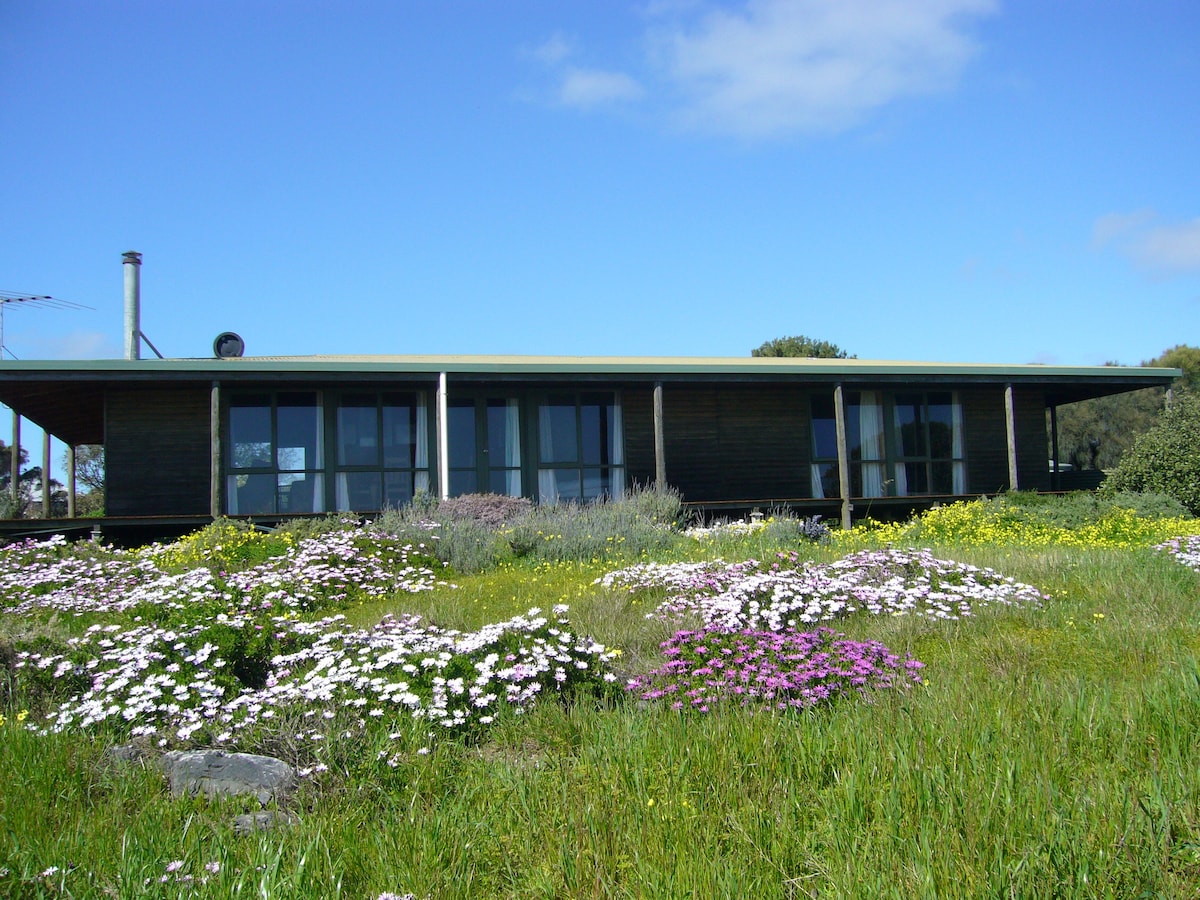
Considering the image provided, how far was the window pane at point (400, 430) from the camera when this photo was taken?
656 inches

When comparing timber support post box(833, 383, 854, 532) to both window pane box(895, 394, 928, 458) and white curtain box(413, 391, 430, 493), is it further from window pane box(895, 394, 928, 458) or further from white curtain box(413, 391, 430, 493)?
white curtain box(413, 391, 430, 493)

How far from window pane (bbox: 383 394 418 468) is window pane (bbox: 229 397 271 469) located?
1900 mm

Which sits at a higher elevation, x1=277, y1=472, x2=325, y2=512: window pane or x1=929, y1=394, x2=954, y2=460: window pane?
x1=929, y1=394, x2=954, y2=460: window pane

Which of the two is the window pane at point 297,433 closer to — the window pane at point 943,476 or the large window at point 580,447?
the large window at point 580,447

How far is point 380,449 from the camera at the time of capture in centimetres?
1659

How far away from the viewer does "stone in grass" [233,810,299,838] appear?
12.8 ft

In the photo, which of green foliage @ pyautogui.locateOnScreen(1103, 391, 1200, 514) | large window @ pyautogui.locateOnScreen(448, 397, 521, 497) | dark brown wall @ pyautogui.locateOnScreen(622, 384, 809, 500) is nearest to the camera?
green foliage @ pyautogui.locateOnScreen(1103, 391, 1200, 514)

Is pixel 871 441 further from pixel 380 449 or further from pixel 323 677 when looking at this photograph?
pixel 323 677

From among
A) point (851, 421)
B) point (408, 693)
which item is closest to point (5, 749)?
point (408, 693)

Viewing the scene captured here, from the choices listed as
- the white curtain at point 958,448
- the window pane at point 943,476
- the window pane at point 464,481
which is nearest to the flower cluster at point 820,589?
the window pane at point 464,481

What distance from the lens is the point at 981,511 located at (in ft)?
46.8

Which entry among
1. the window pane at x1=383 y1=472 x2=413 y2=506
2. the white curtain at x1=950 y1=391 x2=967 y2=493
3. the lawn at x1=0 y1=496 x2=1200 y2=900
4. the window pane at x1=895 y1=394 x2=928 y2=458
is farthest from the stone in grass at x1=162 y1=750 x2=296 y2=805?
the white curtain at x1=950 y1=391 x2=967 y2=493

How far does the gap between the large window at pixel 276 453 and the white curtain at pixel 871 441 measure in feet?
32.3

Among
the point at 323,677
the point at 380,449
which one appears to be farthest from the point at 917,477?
the point at 323,677
